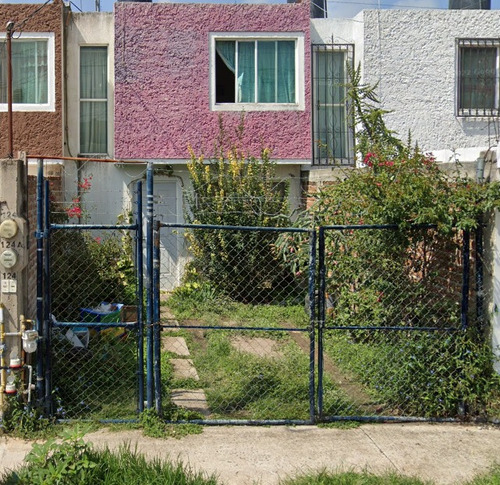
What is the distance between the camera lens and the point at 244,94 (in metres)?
13.7

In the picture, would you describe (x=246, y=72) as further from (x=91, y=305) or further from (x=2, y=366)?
(x=2, y=366)

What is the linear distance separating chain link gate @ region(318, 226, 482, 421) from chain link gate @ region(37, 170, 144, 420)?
6.22ft

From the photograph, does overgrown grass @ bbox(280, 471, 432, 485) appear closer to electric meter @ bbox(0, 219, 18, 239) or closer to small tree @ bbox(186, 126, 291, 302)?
electric meter @ bbox(0, 219, 18, 239)

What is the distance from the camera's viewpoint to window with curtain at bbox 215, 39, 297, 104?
13680mm

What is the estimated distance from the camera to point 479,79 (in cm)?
1414

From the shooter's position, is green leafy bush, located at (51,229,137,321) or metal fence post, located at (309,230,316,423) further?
green leafy bush, located at (51,229,137,321)

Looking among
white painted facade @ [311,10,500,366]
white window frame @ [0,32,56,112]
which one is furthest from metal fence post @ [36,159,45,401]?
white painted facade @ [311,10,500,366]

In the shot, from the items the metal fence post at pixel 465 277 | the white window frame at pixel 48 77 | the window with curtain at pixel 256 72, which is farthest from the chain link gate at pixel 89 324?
the window with curtain at pixel 256 72

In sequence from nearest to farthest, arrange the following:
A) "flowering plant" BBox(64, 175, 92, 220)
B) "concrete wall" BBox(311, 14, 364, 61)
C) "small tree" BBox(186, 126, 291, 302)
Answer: "flowering plant" BBox(64, 175, 92, 220) < "small tree" BBox(186, 126, 291, 302) < "concrete wall" BBox(311, 14, 364, 61)

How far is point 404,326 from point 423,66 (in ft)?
28.2

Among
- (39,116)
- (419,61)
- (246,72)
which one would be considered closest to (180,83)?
(246,72)

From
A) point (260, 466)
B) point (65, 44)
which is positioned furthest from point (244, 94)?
point (260, 466)

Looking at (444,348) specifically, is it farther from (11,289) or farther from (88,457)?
(11,289)

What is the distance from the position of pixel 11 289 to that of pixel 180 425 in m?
1.94
